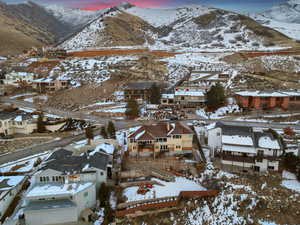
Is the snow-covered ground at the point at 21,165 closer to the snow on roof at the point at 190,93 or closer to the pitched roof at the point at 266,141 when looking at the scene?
the pitched roof at the point at 266,141

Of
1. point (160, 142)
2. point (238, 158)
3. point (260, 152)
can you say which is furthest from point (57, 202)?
point (260, 152)

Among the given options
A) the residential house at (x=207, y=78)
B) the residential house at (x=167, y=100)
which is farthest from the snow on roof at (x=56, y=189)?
the residential house at (x=207, y=78)

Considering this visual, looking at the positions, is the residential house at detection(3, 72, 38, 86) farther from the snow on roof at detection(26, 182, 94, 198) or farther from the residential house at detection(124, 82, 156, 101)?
the snow on roof at detection(26, 182, 94, 198)

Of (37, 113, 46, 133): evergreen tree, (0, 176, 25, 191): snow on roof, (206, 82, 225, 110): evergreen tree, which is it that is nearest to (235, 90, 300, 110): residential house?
(206, 82, 225, 110): evergreen tree

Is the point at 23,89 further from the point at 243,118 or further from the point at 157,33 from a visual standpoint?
the point at 157,33

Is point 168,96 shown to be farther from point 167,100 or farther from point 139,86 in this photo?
point 139,86

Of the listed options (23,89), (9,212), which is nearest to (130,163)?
(9,212)
